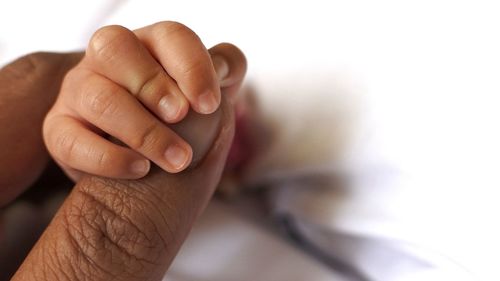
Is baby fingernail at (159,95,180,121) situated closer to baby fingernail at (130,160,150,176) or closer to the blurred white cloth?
baby fingernail at (130,160,150,176)

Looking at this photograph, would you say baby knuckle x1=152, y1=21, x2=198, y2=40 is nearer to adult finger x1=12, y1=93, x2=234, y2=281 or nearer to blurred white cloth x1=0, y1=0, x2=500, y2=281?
adult finger x1=12, y1=93, x2=234, y2=281

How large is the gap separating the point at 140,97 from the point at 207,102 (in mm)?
43

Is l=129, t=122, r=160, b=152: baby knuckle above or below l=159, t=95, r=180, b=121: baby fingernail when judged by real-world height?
below

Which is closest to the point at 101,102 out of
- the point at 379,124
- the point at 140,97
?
the point at 140,97

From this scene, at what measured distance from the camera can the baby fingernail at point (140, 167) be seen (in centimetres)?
37

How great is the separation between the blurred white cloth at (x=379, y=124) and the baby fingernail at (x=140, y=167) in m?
0.15

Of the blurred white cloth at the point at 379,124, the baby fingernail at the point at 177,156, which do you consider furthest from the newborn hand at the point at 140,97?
the blurred white cloth at the point at 379,124

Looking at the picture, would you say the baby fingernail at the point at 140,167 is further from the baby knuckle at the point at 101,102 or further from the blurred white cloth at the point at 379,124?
the blurred white cloth at the point at 379,124

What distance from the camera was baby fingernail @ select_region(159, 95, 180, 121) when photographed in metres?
0.36

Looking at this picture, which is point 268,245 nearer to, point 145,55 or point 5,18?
point 145,55

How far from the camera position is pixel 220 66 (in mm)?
417

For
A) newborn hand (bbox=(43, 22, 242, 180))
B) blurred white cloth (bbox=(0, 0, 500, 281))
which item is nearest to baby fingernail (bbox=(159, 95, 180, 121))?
newborn hand (bbox=(43, 22, 242, 180))

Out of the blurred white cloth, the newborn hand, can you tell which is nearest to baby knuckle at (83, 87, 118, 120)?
the newborn hand

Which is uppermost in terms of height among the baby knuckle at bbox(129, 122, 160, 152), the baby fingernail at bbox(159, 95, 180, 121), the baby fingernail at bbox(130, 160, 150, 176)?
the baby fingernail at bbox(159, 95, 180, 121)
